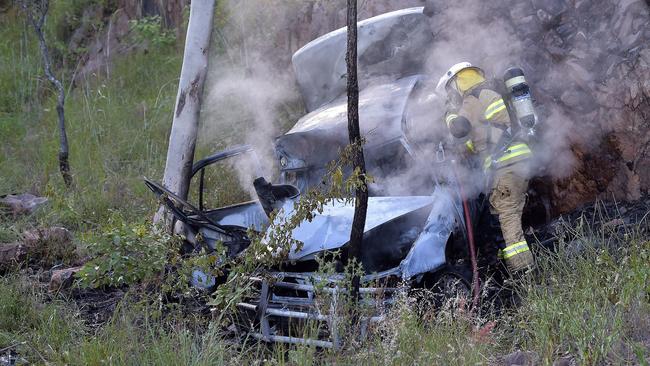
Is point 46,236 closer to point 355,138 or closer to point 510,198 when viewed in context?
point 355,138

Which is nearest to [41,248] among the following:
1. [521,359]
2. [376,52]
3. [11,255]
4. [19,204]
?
[11,255]

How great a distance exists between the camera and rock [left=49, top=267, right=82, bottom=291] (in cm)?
600

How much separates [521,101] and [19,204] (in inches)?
197

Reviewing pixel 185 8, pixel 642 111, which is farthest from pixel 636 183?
pixel 185 8

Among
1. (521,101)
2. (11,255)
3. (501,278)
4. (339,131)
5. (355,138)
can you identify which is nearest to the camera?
(355,138)

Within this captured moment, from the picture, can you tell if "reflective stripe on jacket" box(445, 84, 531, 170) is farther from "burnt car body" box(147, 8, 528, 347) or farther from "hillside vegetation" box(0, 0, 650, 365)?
"hillside vegetation" box(0, 0, 650, 365)

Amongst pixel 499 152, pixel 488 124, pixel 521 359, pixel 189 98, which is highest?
pixel 189 98

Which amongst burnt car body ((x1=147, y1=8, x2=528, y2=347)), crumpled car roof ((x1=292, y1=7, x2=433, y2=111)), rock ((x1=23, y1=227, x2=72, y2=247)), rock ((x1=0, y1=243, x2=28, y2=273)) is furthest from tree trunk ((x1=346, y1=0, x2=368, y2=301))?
rock ((x1=23, y1=227, x2=72, y2=247))

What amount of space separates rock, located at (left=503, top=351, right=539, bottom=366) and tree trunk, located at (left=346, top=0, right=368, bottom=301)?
0.96 meters

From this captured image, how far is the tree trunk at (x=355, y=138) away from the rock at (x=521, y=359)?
958 mm

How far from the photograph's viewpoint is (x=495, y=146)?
588cm

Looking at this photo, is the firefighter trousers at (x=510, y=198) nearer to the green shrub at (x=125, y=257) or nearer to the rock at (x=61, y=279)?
the green shrub at (x=125, y=257)

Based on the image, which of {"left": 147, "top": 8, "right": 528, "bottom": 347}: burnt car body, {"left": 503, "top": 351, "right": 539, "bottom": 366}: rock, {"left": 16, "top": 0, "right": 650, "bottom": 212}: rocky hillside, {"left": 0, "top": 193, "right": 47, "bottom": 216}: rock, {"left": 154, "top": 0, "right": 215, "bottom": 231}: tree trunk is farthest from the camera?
{"left": 0, "top": 193, "right": 47, "bottom": 216}: rock

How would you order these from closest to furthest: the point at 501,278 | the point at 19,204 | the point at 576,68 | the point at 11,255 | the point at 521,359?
the point at 521,359, the point at 501,278, the point at 11,255, the point at 576,68, the point at 19,204
